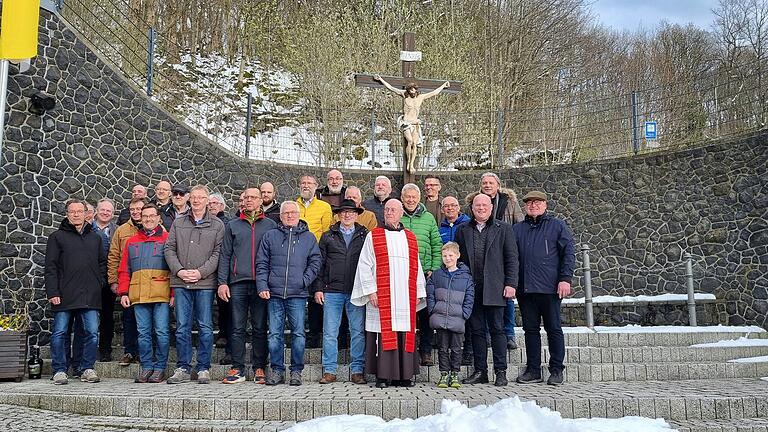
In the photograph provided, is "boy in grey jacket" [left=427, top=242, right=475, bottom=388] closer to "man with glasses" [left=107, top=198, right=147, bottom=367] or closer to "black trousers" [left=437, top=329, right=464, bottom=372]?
"black trousers" [left=437, top=329, right=464, bottom=372]

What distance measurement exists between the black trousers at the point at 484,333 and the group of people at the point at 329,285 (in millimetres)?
12

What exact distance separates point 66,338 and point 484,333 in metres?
4.25

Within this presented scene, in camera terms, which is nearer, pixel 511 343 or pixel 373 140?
pixel 511 343

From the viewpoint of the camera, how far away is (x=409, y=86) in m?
11.6

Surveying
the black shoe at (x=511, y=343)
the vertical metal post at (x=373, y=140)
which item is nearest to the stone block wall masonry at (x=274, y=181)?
the vertical metal post at (x=373, y=140)

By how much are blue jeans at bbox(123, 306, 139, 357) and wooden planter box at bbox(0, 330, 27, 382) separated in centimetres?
98

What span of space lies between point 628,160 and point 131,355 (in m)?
9.47

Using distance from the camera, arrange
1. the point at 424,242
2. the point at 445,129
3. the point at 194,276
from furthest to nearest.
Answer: the point at 445,129
the point at 424,242
the point at 194,276

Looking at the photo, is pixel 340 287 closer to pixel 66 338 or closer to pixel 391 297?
pixel 391 297

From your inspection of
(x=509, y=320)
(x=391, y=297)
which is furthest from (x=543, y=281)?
(x=391, y=297)

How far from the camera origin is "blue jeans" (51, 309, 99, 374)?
6.71m

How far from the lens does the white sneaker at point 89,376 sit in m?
6.53

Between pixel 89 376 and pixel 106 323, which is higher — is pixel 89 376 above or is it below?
below

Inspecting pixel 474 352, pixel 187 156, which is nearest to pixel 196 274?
pixel 474 352
